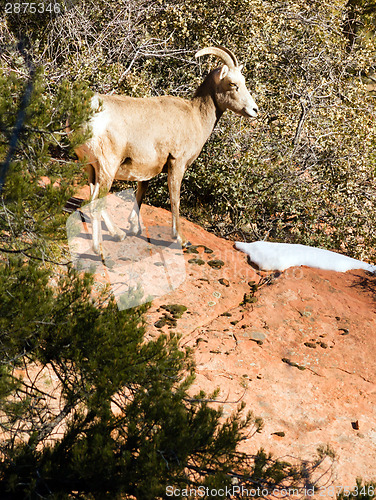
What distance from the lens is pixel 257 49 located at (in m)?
9.46

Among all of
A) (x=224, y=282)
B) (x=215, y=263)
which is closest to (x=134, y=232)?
(x=215, y=263)

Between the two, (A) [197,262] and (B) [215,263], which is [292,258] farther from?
(A) [197,262]

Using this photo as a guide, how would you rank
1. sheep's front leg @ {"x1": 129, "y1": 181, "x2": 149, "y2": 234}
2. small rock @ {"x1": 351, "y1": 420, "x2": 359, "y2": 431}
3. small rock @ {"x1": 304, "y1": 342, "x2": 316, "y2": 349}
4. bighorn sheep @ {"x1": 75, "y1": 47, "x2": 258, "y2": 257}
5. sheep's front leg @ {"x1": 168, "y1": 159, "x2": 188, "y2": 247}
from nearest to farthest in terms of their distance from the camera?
1. small rock @ {"x1": 351, "y1": 420, "x2": 359, "y2": 431}
2. small rock @ {"x1": 304, "y1": 342, "x2": 316, "y2": 349}
3. bighorn sheep @ {"x1": 75, "y1": 47, "x2": 258, "y2": 257}
4. sheep's front leg @ {"x1": 168, "y1": 159, "x2": 188, "y2": 247}
5. sheep's front leg @ {"x1": 129, "y1": 181, "x2": 149, "y2": 234}

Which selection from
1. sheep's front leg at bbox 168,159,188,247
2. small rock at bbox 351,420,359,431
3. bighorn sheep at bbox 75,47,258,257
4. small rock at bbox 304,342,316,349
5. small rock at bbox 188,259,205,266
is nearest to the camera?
small rock at bbox 351,420,359,431

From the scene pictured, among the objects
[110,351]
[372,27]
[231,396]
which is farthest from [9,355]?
[372,27]

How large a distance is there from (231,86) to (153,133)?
1.25 m

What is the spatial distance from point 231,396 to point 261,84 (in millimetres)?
7016

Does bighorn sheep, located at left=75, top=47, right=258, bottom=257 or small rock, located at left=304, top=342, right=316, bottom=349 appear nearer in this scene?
small rock, located at left=304, top=342, right=316, bottom=349

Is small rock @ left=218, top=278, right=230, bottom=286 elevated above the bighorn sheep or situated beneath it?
situated beneath

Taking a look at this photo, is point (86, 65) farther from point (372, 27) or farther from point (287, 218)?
point (372, 27)

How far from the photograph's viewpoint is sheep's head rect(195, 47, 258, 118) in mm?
6273

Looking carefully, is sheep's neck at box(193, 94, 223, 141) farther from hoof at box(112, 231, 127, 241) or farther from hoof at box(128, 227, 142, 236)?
hoof at box(112, 231, 127, 241)

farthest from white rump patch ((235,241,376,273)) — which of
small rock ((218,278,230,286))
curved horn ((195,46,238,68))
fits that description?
curved horn ((195,46,238,68))

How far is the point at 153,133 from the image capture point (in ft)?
19.1
